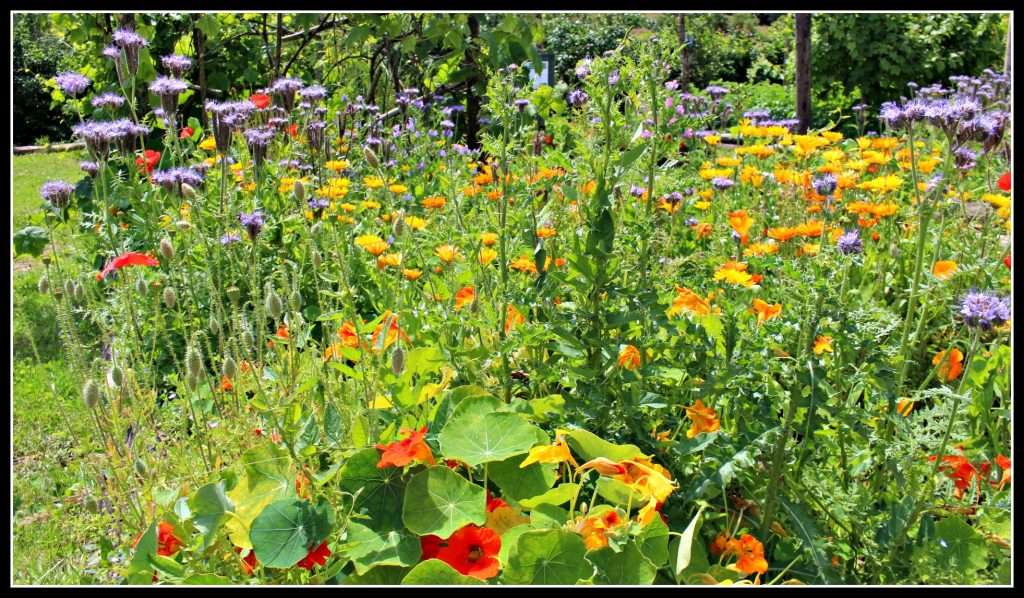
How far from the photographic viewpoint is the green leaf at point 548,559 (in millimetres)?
1223

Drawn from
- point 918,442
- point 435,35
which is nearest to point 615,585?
point 918,442

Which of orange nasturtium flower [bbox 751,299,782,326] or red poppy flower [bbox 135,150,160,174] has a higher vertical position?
red poppy flower [bbox 135,150,160,174]

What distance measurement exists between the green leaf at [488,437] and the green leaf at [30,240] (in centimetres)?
309

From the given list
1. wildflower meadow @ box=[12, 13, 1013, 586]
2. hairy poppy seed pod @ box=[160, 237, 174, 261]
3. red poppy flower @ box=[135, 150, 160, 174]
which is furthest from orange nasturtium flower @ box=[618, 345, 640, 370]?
red poppy flower @ box=[135, 150, 160, 174]

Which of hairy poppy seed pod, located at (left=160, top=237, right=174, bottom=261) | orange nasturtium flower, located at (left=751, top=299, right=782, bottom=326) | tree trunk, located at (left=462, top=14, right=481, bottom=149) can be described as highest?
tree trunk, located at (left=462, top=14, right=481, bottom=149)

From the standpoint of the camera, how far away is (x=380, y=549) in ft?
4.24

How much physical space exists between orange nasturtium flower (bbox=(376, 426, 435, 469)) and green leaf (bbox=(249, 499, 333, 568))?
0.13m

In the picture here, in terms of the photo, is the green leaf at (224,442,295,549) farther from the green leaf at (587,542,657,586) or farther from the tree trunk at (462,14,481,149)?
the tree trunk at (462,14,481,149)

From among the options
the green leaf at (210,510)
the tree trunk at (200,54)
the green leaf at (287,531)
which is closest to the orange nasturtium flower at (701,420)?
the green leaf at (287,531)

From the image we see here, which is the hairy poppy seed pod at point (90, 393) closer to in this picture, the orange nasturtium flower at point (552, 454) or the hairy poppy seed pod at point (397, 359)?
the hairy poppy seed pod at point (397, 359)

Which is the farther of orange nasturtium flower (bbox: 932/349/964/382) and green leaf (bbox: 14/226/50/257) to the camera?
green leaf (bbox: 14/226/50/257)

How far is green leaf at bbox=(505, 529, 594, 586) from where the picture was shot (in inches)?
48.1

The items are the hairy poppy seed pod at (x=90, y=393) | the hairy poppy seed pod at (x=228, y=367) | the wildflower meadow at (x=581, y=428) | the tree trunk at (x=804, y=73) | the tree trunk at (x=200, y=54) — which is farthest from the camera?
the tree trunk at (x=804, y=73)

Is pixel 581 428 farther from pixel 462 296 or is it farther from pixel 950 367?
pixel 950 367
